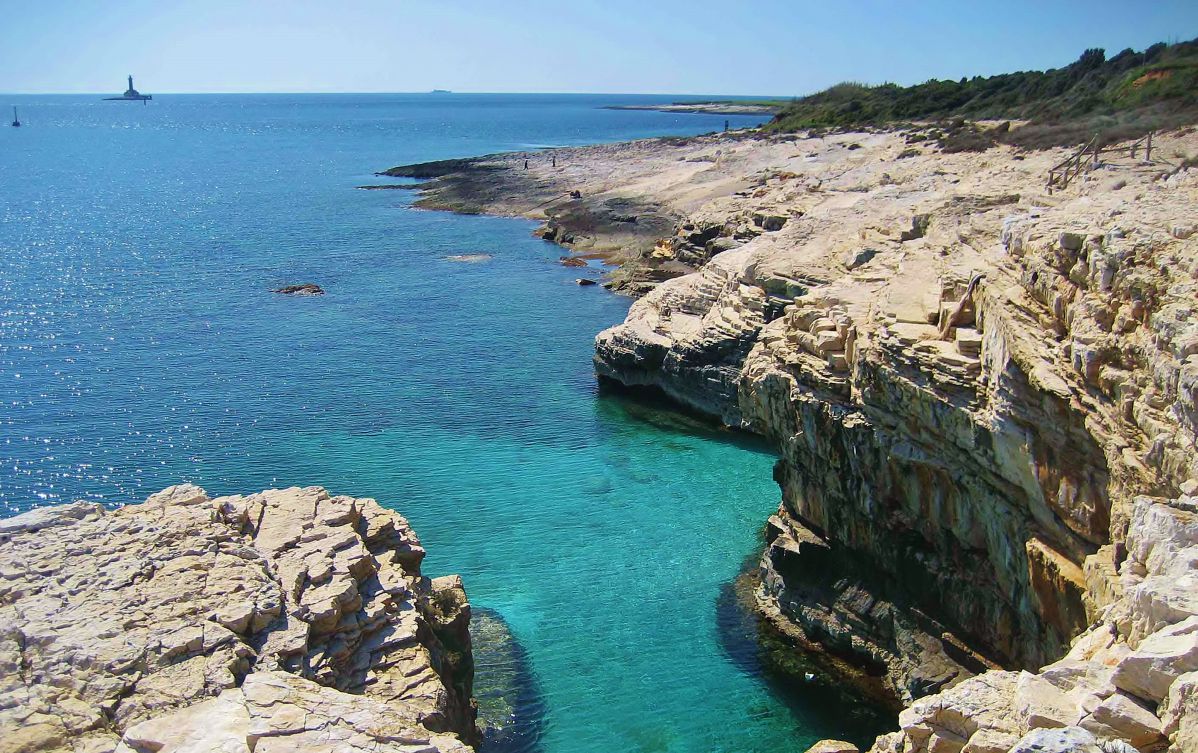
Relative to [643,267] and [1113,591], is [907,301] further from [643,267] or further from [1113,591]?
[643,267]

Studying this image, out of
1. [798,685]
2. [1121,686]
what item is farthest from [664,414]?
[1121,686]

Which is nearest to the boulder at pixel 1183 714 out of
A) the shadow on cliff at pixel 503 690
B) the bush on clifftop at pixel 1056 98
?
the shadow on cliff at pixel 503 690

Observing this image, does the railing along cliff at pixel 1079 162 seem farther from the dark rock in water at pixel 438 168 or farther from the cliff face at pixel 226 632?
the dark rock in water at pixel 438 168

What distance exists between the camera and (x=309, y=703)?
15828 mm

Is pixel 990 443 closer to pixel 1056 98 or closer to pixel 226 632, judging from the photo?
pixel 226 632

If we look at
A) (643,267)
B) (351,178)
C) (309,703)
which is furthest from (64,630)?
(351,178)

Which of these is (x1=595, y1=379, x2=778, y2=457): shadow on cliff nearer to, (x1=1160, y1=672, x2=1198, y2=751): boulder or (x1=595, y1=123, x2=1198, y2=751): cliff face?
(x1=595, y1=123, x2=1198, y2=751): cliff face

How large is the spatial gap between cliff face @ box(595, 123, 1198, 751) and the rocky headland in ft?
0.21

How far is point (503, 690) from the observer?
2538 centimetres

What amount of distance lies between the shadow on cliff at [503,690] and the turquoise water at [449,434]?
0.20 m

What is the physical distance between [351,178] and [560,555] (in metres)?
106

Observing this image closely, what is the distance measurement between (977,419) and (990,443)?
60cm

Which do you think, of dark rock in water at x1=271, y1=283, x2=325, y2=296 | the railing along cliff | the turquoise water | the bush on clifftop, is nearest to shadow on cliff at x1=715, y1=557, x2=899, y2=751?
the turquoise water

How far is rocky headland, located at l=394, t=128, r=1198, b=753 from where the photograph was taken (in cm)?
1339
